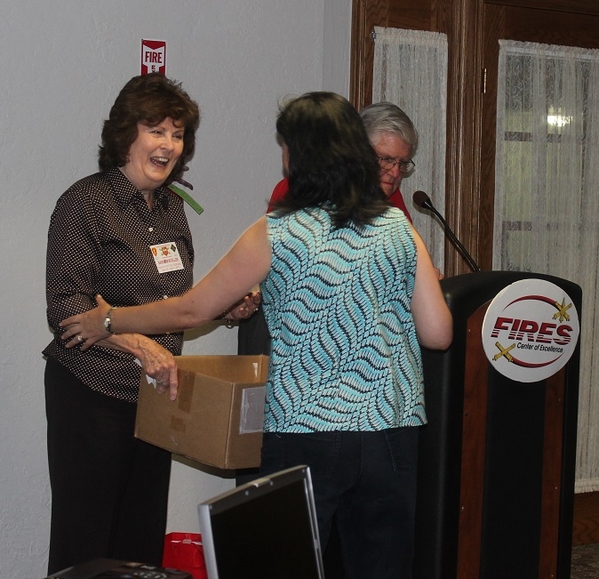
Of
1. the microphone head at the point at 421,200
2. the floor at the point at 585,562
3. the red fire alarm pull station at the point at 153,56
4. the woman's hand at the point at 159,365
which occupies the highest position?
the red fire alarm pull station at the point at 153,56

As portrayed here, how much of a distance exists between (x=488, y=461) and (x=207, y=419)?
0.98 m

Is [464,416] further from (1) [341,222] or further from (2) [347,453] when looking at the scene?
(1) [341,222]

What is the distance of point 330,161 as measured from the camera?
73.4 inches

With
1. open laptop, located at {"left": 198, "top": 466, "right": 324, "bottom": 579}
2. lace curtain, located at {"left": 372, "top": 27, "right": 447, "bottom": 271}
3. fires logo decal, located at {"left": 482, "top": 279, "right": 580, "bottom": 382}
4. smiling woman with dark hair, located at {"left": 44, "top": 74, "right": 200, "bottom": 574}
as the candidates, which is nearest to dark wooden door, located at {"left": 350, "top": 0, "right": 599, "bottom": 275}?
lace curtain, located at {"left": 372, "top": 27, "right": 447, "bottom": 271}

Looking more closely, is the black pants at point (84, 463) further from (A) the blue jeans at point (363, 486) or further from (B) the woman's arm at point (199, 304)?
(A) the blue jeans at point (363, 486)

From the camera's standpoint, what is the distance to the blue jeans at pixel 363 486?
6.22 feet

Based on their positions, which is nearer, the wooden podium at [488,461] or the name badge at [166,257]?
the name badge at [166,257]

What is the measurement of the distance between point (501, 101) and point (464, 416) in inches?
61.7

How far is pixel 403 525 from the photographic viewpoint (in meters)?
1.99

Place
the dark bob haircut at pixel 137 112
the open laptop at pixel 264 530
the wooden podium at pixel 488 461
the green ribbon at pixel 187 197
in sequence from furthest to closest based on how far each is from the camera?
1. the green ribbon at pixel 187 197
2. the wooden podium at pixel 488 461
3. the dark bob haircut at pixel 137 112
4. the open laptop at pixel 264 530

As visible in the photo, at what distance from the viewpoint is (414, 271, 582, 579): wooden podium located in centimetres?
264

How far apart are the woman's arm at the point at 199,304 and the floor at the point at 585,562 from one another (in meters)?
2.22

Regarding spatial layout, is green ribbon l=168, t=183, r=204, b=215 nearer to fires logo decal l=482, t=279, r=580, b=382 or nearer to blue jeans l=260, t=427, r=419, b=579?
fires logo decal l=482, t=279, r=580, b=382

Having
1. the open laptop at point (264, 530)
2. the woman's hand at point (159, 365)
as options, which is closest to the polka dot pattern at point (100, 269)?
the woman's hand at point (159, 365)
